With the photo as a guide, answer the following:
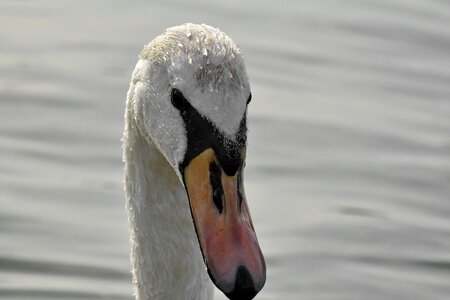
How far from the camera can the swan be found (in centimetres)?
593

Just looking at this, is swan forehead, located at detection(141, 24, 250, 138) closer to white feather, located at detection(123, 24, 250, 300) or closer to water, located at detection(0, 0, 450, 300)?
white feather, located at detection(123, 24, 250, 300)

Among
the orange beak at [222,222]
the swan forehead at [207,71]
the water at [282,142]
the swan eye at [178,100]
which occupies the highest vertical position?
the swan forehead at [207,71]

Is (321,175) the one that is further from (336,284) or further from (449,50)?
(449,50)

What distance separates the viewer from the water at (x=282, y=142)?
31.6ft

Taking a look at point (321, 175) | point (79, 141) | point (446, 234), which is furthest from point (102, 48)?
point (446, 234)

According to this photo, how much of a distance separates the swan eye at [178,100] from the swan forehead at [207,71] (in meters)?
0.03

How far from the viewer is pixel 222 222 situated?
604 cm

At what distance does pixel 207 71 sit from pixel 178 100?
0.21 meters

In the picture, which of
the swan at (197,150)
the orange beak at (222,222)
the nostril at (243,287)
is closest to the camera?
the nostril at (243,287)

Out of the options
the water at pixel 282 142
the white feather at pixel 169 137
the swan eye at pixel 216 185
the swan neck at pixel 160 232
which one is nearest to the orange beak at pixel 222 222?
the swan eye at pixel 216 185

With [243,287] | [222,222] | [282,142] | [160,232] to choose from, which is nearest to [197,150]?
[222,222]

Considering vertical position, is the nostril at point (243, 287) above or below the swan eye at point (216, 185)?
below

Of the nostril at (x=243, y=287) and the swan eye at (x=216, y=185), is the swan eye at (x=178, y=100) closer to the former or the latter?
the swan eye at (x=216, y=185)

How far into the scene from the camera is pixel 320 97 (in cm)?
1162
